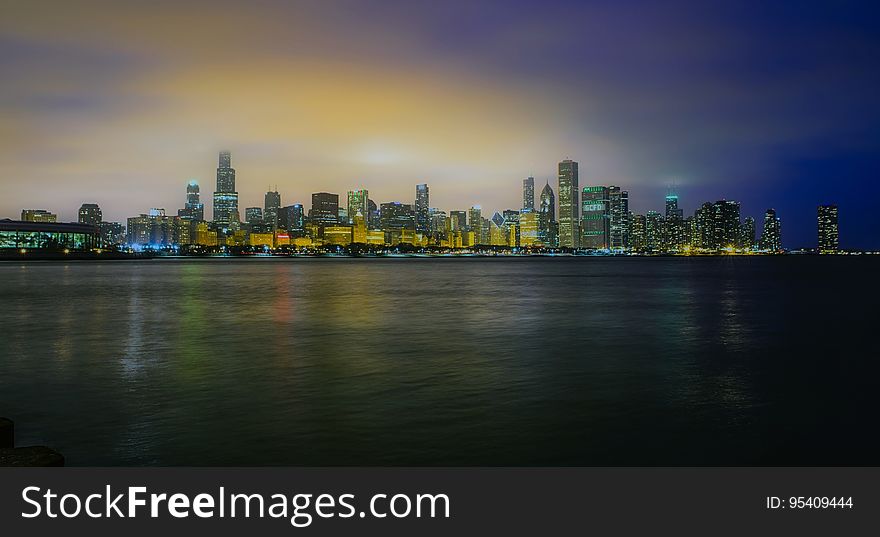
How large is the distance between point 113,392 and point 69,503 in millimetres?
10741

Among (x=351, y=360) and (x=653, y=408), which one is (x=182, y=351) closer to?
(x=351, y=360)

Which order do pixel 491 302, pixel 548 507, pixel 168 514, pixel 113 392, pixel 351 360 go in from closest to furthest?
pixel 168 514 → pixel 548 507 → pixel 113 392 → pixel 351 360 → pixel 491 302

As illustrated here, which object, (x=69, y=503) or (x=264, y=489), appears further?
(x=264, y=489)

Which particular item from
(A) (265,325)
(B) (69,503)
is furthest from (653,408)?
(A) (265,325)

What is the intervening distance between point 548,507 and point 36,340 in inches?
1208

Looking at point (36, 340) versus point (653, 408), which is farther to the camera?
point (36, 340)

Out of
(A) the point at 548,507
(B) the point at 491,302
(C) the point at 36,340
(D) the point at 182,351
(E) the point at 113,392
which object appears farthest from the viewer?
(B) the point at 491,302

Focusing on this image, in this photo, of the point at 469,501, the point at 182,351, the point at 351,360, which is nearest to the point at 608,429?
the point at 469,501

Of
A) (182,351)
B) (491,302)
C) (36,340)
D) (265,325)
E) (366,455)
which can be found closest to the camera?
(366,455)

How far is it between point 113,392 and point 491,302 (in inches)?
1600

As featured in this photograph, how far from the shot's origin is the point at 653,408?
16656 millimetres

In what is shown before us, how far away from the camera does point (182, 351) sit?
27562mm

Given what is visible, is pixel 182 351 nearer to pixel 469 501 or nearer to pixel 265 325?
pixel 265 325

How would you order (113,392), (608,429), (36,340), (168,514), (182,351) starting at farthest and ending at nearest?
(36,340)
(182,351)
(113,392)
(608,429)
(168,514)
